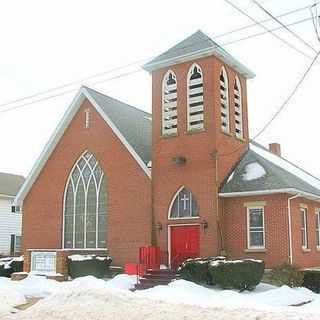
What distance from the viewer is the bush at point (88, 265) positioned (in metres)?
24.1

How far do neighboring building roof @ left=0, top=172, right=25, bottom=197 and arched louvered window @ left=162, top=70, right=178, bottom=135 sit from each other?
934 inches

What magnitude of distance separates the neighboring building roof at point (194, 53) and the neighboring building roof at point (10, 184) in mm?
24057

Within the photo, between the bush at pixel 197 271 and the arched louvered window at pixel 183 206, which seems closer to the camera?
the bush at pixel 197 271

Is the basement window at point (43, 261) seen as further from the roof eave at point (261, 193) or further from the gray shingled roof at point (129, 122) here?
the roof eave at point (261, 193)

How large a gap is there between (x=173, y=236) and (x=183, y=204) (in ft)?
4.63

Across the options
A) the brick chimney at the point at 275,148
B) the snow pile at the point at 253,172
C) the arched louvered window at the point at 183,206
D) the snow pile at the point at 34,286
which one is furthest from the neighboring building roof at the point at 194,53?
the brick chimney at the point at 275,148

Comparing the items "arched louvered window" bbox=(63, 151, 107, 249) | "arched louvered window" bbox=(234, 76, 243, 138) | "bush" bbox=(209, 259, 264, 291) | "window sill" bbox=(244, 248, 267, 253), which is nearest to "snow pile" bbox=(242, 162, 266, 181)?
"arched louvered window" bbox=(234, 76, 243, 138)

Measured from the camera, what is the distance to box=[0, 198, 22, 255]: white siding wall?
144ft

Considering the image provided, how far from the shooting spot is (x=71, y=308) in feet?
47.6

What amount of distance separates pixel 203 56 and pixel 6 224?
26.8 meters

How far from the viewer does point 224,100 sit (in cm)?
2434

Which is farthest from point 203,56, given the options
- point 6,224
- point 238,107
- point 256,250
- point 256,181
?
point 6,224

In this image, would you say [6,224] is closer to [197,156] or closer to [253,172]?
[197,156]

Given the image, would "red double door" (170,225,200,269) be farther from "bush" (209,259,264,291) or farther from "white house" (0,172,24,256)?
"white house" (0,172,24,256)
